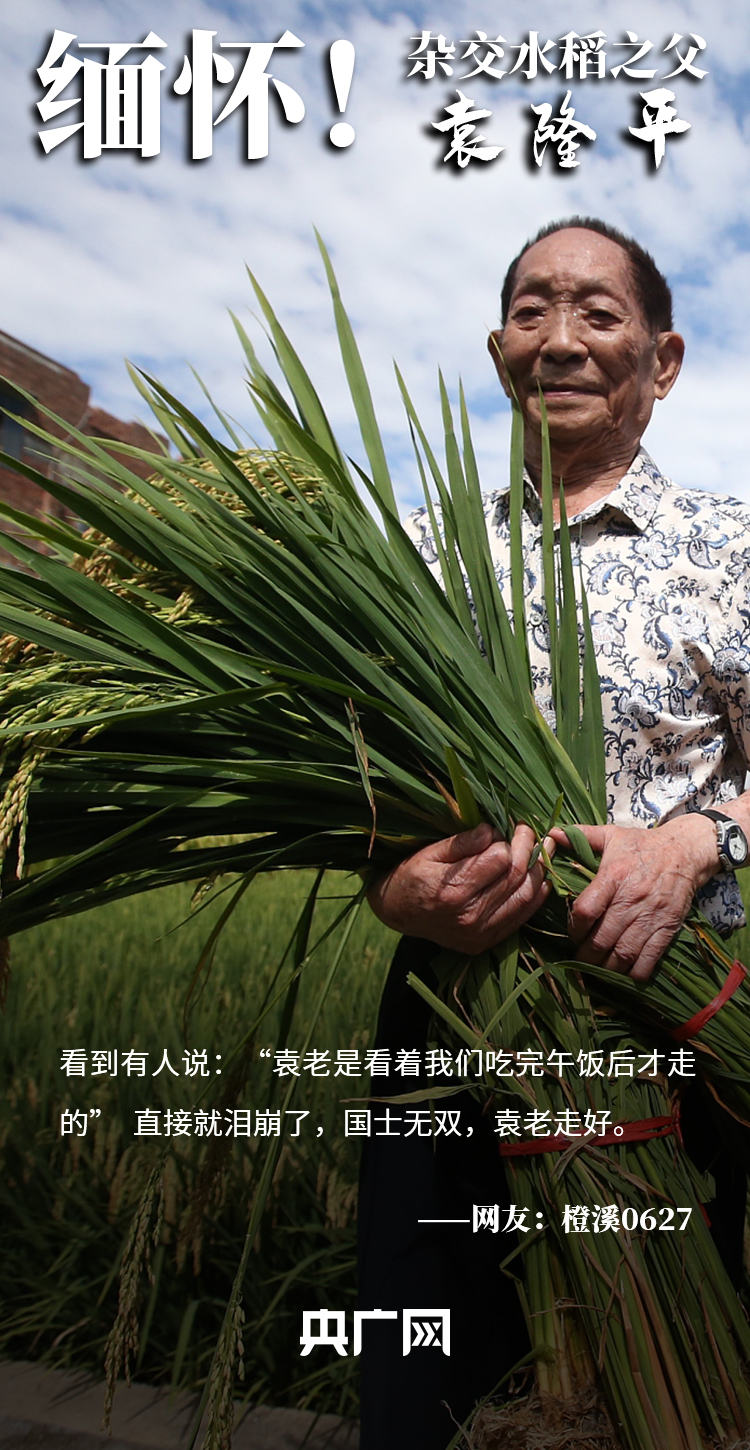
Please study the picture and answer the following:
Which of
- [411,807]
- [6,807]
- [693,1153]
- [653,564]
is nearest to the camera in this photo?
[6,807]

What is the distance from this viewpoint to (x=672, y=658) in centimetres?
Answer: 151

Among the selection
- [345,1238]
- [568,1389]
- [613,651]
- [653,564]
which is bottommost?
[568,1389]

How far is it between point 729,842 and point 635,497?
58 centimetres

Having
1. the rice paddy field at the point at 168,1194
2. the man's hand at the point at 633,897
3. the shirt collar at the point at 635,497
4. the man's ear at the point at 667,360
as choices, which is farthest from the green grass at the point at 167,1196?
the man's ear at the point at 667,360

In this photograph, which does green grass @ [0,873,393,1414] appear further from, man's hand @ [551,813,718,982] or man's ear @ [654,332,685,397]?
man's ear @ [654,332,685,397]

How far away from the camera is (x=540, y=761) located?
52.4 inches

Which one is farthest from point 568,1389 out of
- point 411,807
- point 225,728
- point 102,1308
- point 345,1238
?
point 102,1308

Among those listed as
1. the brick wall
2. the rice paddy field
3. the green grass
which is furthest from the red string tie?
the brick wall

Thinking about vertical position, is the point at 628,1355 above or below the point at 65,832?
below

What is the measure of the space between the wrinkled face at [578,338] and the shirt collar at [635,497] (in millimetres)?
67

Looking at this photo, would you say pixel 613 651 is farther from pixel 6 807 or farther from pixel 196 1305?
pixel 196 1305

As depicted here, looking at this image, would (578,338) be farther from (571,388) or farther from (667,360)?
(667,360)

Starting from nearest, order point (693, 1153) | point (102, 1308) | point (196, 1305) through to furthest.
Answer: point (693, 1153), point (196, 1305), point (102, 1308)

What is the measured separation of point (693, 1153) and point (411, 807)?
65 centimetres
